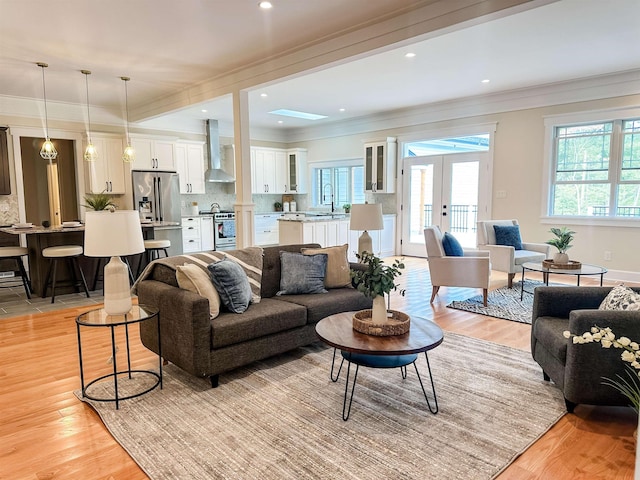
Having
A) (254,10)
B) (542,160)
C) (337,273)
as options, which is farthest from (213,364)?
(542,160)

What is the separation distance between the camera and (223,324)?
9.10 ft

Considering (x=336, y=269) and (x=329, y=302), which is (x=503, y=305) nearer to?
(x=336, y=269)

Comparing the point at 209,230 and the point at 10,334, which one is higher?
the point at 209,230

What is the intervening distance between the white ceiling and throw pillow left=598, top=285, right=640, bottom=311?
2.03 meters

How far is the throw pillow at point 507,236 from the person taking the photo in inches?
231

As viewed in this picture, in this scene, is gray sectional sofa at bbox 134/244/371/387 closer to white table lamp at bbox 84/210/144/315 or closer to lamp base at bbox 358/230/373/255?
white table lamp at bbox 84/210/144/315

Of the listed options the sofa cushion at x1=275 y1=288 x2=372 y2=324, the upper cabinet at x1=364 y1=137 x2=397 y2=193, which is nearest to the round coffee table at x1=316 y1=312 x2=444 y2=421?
the sofa cushion at x1=275 y1=288 x2=372 y2=324

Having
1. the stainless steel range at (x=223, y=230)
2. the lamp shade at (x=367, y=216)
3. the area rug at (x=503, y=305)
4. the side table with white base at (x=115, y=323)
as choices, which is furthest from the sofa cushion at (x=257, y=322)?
the stainless steel range at (x=223, y=230)

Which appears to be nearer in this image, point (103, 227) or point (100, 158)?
point (103, 227)

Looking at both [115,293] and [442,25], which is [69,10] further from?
[442,25]

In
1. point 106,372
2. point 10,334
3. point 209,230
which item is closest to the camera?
point 106,372

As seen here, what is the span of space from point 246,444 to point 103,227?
1.57 metres

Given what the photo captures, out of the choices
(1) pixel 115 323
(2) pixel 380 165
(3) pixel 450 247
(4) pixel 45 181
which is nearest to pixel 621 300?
(3) pixel 450 247

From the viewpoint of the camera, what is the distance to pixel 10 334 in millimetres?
3963
